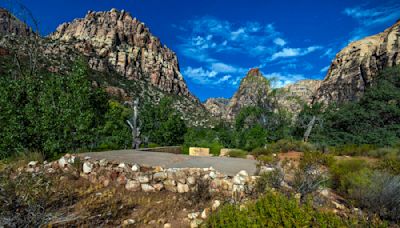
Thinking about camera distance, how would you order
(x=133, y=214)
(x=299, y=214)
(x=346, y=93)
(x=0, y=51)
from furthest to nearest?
(x=346, y=93) < (x=0, y=51) < (x=133, y=214) < (x=299, y=214)

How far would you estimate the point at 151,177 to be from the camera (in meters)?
6.87

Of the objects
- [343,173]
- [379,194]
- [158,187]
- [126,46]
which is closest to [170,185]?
[158,187]

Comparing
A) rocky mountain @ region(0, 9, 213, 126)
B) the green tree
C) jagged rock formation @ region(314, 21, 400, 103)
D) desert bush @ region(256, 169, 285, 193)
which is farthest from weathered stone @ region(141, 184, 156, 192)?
rocky mountain @ region(0, 9, 213, 126)

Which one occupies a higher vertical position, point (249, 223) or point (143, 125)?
point (143, 125)

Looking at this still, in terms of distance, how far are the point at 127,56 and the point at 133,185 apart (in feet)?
329

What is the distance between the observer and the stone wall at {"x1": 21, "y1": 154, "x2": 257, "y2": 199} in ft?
21.4

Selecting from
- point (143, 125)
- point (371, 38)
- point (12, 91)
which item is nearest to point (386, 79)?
point (143, 125)

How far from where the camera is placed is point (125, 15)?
124 meters

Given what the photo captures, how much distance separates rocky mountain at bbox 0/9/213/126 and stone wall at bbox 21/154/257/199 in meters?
58.0

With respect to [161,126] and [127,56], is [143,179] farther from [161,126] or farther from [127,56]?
[127,56]

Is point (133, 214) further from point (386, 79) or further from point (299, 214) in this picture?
point (386, 79)

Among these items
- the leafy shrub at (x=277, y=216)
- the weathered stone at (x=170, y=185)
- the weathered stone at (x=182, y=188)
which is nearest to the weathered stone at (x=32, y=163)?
the weathered stone at (x=170, y=185)

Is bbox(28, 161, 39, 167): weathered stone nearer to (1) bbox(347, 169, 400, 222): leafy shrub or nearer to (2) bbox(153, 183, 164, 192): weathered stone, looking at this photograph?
(2) bbox(153, 183, 164, 192): weathered stone

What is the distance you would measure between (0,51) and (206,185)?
58710mm
